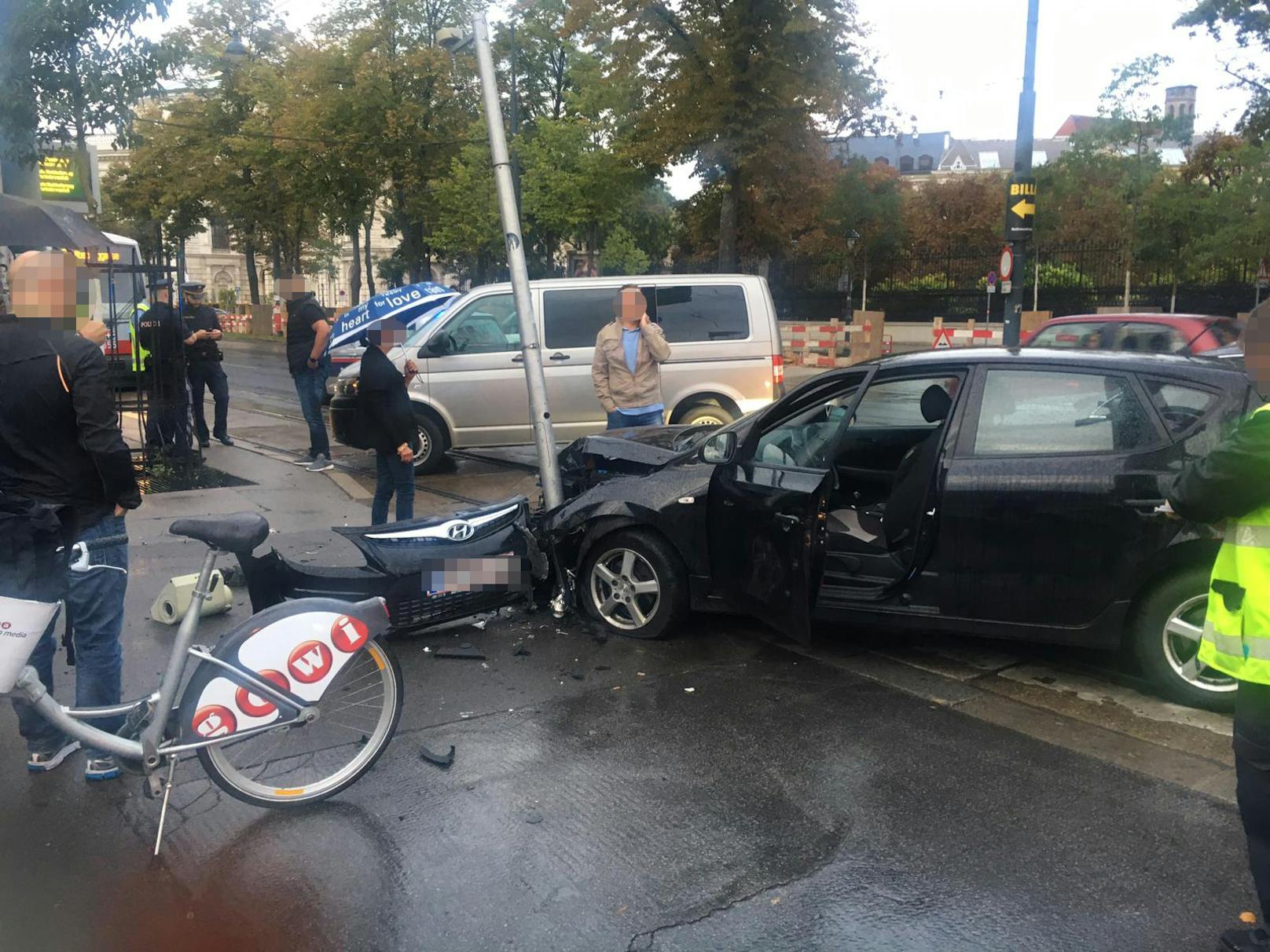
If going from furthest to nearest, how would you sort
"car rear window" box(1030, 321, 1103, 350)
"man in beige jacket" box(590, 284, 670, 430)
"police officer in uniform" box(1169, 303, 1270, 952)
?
1. "car rear window" box(1030, 321, 1103, 350)
2. "man in beige jacket" box(590, 284, 670, 430)
3. "police officer in uniform" box(1169, 303, 1270, 952)

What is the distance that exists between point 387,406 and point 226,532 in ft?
11.5

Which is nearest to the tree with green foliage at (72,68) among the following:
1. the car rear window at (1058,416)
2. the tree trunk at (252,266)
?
the car rear window at (1058,416)

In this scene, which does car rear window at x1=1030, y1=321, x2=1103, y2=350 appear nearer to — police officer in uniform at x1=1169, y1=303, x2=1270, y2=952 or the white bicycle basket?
police officer in uniform at x1=1169, y1=303, x2=1270, y2=952

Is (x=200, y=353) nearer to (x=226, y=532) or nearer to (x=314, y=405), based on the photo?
(x=314, y=405)

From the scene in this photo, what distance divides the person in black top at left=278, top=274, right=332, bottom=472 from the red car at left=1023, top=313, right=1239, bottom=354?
8113 mm

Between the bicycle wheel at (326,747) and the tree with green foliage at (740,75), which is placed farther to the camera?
the tree with green foliage at (740,75)

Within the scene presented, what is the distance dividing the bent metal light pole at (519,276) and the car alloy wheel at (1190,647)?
3999 mm

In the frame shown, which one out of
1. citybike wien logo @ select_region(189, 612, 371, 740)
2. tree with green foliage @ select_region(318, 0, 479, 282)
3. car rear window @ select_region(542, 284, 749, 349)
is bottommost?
citybike wien logo @ select_region(189, 612, 371, 740)

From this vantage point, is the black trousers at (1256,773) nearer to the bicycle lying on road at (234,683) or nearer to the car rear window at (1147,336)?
the bicycle lying on road at (234,683)

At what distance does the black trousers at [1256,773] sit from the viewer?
2969 millimetres

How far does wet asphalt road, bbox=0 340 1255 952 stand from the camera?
3.35 m

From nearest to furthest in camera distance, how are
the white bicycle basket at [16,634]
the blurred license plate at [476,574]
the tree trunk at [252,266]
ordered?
the white bicycle basket at [16,634], the blurred license plate at [476,574], the tree trunk at [252,266]

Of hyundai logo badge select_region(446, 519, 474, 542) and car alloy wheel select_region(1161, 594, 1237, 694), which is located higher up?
hyundai logo badge select_region(446, 519, 474, 542)

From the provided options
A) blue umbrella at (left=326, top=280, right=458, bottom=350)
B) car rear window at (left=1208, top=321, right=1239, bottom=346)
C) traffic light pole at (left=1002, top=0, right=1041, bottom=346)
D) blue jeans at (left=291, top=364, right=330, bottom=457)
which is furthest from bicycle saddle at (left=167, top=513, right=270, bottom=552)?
traffic light pole at (left=1002, top=0, right=1041, bottom=346)
